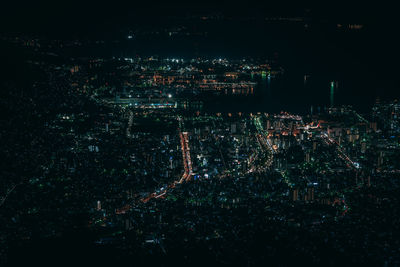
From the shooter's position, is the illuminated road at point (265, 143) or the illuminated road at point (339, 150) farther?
the illuminated road at point (265, 143)

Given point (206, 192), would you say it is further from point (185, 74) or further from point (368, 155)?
point (185, 74)

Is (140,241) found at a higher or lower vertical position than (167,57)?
lower

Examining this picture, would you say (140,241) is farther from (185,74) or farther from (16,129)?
(185,74)

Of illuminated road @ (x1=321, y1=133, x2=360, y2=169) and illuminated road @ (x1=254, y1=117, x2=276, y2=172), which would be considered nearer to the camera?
illuminated road @ (x1=321, y1=133, x2=360, y2=169)

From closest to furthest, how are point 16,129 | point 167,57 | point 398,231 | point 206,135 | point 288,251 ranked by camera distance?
point 288,251, point 398,231, point 16,129, point 206,135, point 167,57

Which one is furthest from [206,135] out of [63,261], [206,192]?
[63,261]

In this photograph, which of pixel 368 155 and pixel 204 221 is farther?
pixel 368 155

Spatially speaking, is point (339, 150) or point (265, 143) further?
point (265, 143)

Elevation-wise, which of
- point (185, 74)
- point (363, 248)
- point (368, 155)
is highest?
point (185, 74)

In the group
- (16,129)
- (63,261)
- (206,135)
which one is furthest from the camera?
(206,135)
